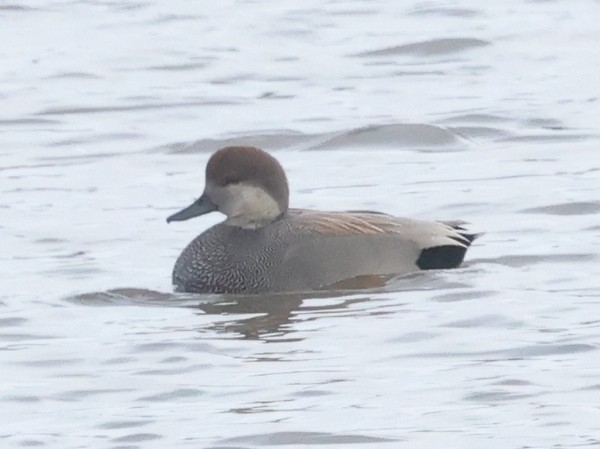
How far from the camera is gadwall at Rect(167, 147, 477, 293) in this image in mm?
10938

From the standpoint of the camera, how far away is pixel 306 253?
35.9 feet

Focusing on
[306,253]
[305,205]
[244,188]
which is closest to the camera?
[306,253]

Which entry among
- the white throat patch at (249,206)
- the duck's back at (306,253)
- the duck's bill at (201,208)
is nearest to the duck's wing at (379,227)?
the duck's back at (306,253)

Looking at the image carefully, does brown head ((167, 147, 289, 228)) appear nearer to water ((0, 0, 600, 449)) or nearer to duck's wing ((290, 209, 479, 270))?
duck's wing ((290, 209, 479, 270))

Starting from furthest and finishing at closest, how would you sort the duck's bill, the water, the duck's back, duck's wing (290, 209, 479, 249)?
the duck's bill, duck's wing (290, 209, 479, 249), the duck's back, the water

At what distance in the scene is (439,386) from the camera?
8641 millimetres

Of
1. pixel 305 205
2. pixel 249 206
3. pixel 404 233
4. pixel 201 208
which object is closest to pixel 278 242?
pixel 249 206

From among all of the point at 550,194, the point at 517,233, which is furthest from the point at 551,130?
the point at 517,233

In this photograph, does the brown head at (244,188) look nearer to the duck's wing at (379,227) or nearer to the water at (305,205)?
the duck's wing at (379,227)

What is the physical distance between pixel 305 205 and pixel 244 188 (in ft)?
6.11

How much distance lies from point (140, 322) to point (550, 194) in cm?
352

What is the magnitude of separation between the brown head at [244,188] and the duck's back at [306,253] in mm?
70

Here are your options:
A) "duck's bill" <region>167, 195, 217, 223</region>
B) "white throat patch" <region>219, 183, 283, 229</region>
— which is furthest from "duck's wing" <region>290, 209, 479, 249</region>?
"duck's bill" <region>167, 195, 217, 223</region>

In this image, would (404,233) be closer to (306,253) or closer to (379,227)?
(379,227)
